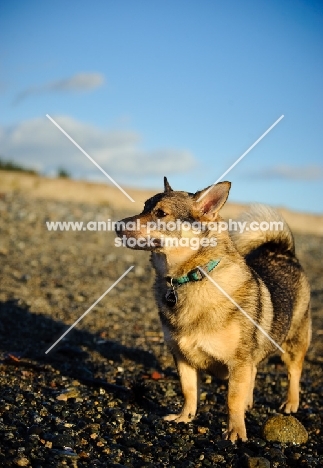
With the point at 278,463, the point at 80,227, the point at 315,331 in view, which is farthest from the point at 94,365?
the point at 80,227

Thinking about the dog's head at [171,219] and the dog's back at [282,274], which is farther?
the dog's back at [282,274]

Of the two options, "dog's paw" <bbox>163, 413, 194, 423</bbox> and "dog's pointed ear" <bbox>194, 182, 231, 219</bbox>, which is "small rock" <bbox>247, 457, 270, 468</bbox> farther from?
"dog's pointed ear" <bbox>194, 182, 231, 219</bbox>

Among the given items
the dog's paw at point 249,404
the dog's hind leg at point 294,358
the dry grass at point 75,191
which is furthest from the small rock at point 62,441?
the dry grass at point 75,191

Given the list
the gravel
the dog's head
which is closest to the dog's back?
the gravel

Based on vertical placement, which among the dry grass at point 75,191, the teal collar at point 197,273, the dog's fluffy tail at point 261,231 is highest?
the dry grass at point 75,191

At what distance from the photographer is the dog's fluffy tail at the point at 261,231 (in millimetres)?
6250

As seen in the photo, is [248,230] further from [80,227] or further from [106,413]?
[80,227]

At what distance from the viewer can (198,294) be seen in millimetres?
4738

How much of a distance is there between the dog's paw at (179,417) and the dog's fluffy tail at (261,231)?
2.10 meters

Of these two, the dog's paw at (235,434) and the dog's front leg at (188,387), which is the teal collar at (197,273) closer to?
the dog's front leg at (188,387)

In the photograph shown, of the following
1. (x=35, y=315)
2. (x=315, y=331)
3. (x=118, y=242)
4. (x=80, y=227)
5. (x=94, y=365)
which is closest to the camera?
(x=118, y=242)

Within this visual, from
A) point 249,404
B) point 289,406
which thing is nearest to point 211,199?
point 249,404

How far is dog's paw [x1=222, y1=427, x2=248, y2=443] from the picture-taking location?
4477 mm

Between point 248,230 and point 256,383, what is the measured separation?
5.59 feet
